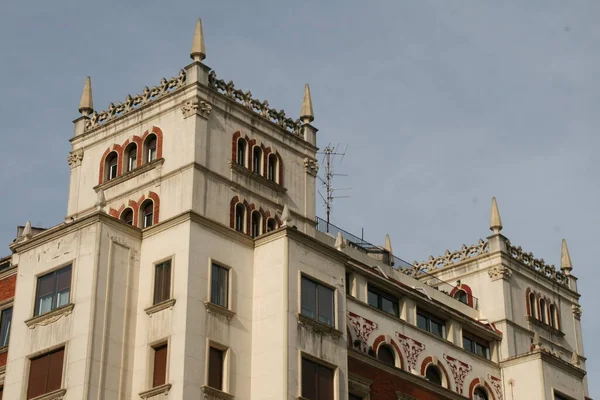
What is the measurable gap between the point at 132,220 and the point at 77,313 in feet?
26.4

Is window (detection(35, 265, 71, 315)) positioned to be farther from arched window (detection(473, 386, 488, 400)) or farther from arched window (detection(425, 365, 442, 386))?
arched window (detection(473, 386, 488, 400))

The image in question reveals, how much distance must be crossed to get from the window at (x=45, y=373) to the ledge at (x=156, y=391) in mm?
3761

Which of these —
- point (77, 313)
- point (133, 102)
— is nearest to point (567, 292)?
point (133, 102)

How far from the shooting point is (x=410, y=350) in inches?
2874

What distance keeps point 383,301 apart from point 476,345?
8405mm

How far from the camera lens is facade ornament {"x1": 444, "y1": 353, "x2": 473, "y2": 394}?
246ft

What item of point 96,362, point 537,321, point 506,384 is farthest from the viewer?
point 537,321

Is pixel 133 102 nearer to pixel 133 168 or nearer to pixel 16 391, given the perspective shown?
pixel 133 168

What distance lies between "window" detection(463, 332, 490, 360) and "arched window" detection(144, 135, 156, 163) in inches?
873

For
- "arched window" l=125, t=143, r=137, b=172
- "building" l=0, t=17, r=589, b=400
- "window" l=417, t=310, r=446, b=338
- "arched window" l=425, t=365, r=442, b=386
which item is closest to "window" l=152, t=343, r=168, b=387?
"building" l=0, t=17, r=589, b=400

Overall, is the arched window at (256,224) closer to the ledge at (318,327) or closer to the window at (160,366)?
the ledge at (318,327)

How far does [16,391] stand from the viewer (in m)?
60.7

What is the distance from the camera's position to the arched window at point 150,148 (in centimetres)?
6850

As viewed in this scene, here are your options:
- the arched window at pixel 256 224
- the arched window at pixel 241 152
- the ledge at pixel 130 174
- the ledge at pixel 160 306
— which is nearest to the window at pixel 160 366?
the ledge at pixel 160 306
